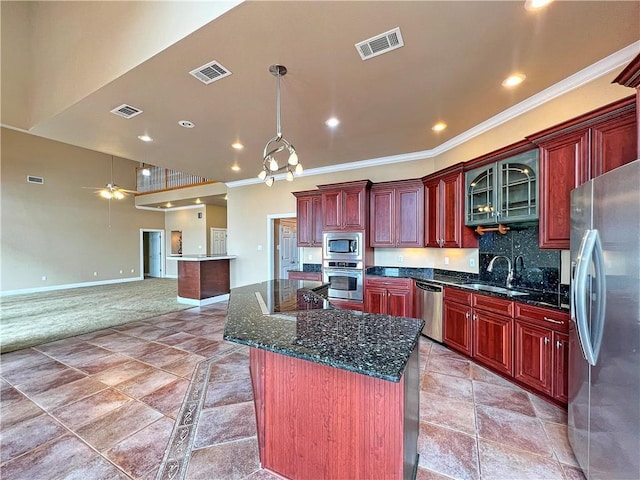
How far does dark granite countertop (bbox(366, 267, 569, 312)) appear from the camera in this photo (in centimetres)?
241

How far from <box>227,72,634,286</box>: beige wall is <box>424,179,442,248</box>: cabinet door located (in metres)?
0.40

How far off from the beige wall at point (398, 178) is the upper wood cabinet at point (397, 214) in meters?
0.42

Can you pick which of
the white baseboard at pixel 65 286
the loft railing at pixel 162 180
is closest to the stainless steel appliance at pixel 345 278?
the loft railing at pixel 162 180

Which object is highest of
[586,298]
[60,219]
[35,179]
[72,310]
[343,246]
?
[35,179]

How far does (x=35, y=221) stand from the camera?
7914 millimetres

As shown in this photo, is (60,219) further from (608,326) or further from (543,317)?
(608,326)

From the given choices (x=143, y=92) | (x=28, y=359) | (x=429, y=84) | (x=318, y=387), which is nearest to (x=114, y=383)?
(x=28, y=359)

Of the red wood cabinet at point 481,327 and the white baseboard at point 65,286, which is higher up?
the red wood cabinet at point 481,327

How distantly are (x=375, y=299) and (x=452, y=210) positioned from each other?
1804 millimetres

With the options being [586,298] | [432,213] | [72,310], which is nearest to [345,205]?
[432,213]

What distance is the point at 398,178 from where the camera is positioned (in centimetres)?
497

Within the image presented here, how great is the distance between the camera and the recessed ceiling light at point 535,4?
5.64 feet

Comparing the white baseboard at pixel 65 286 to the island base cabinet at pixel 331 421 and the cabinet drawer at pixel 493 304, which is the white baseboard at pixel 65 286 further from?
the cabinet drawer at pixel 493 304

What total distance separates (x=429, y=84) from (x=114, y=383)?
4.38 meters
